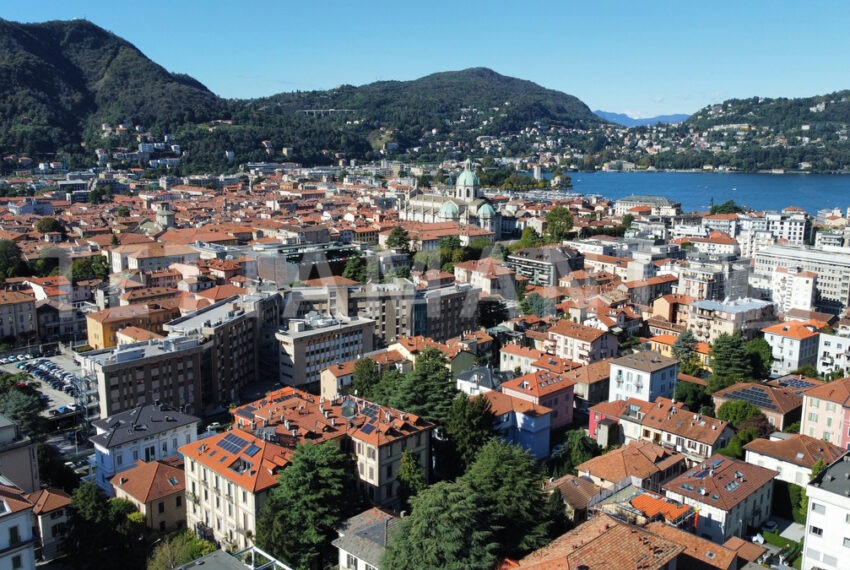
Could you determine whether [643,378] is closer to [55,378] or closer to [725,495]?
[725,495]

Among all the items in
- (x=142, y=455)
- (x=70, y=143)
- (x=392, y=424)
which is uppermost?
(x=70, y=143)

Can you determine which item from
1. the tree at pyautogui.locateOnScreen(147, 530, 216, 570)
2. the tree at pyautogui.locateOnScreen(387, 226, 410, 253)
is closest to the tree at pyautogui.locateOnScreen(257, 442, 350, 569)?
the tree at pyautogui.locateOnScreen(147, 530, 216, 570)

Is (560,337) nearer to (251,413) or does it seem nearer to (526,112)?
(251,413)

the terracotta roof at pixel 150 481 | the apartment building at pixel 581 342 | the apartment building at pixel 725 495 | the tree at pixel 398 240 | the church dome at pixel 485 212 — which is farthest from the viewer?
the church dome at pixel 485 212

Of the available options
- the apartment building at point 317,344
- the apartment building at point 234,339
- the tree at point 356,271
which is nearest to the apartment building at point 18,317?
the apartment building at point 234,339

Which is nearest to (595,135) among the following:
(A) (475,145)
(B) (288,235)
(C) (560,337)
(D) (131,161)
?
(A) (475,145)

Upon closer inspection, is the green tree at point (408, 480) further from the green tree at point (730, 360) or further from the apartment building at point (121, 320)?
the apartment building at point (121, 320)

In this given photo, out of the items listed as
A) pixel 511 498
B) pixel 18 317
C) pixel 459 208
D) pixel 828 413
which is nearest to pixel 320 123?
pixel 459 208
